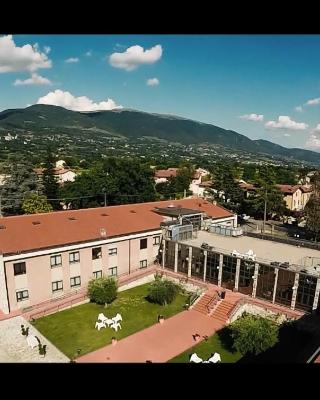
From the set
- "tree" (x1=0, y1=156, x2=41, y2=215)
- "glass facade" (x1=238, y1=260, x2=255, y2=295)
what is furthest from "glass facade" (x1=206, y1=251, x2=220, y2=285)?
"tree" (x1=0, y1=156, x2=41, y2=215)

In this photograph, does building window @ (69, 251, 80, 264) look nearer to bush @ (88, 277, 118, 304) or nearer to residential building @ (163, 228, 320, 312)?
bush @ (88, 277, 118, 304)

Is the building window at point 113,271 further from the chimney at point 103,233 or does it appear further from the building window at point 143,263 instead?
the chimney at point 103,233

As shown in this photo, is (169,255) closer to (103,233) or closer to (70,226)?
(103,233)

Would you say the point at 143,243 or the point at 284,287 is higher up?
the point at 143,243

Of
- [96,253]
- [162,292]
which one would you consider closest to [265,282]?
[162,292]

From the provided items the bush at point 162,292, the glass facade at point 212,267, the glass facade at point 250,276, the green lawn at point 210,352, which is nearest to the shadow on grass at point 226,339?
the green lawn at point 210,352
